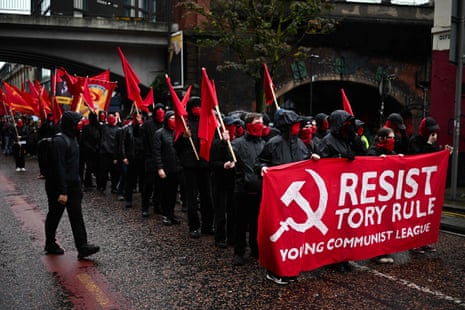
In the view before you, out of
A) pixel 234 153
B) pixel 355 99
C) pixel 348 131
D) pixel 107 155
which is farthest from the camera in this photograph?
pixel 355 99

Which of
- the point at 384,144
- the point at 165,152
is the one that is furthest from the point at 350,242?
the point at 165,152

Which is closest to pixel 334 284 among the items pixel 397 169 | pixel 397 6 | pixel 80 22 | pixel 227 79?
pixel 397 169

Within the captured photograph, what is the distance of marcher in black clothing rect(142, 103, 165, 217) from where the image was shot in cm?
919

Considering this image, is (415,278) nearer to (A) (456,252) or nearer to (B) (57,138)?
(A) (456,252)

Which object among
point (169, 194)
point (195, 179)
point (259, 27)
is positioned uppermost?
point (259, 27)

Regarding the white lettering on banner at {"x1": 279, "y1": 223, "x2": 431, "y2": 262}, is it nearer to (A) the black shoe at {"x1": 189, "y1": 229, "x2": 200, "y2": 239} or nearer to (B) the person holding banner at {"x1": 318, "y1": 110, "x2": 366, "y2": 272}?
(B) the person holding banner at {"x1": 318, "y1": 110, "x2": 366, "y2": 272}

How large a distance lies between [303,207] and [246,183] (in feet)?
3.10

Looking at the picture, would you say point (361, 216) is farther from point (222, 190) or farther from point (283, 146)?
point (222, 190)

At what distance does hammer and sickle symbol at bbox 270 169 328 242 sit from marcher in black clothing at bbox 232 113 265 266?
0.78 metres

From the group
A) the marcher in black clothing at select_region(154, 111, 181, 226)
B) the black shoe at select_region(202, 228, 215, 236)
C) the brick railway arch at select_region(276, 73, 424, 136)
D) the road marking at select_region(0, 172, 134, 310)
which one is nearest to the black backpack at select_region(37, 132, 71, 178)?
the road marking at select_region(0, 172, 134, 310)

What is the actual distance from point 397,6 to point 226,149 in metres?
21.6

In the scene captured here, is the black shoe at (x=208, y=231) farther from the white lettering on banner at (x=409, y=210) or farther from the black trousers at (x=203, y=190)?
the white lettering on banner at (x=409, y=210)

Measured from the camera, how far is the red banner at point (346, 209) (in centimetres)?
522

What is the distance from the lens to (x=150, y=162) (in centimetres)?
914
